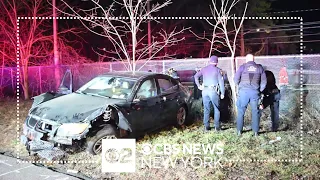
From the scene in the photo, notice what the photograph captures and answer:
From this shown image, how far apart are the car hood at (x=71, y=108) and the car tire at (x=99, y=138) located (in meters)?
0.31

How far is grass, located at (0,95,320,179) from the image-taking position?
407 cm

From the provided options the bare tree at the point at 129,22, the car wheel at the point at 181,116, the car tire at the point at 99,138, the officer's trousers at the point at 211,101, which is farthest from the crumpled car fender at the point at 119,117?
the officer's trousers at the point at 211,101

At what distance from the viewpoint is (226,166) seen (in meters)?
4.29

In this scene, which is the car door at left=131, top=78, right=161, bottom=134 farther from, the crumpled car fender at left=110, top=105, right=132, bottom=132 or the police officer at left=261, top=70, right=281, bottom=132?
the police officer at left=261, top=70, right=281, bottom=132

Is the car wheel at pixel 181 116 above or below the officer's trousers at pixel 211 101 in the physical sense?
below

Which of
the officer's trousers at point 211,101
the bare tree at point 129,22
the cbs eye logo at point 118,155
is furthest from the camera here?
the bare tree at point 129,22

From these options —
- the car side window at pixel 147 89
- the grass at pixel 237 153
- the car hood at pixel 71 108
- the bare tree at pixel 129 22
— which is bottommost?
the grass at pixel 237 153

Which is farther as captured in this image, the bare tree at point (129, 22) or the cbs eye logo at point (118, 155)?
the bare tree at point (129, 22)

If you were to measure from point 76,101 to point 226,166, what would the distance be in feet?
8.55

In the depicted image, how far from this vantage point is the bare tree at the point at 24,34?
10891 millimetres

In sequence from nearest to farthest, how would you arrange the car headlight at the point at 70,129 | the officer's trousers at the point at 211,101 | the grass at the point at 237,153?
1. the grass at the point at 237,153
2. the car headlight at the point at 70,129
3. the officer's trousers at the point at 211,101

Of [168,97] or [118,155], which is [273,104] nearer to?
[168,97]

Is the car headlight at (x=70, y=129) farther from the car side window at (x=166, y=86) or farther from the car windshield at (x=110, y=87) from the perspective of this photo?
the car side window at (x=166, y=86)

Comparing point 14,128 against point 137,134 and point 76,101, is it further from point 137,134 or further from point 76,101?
point 137,134
